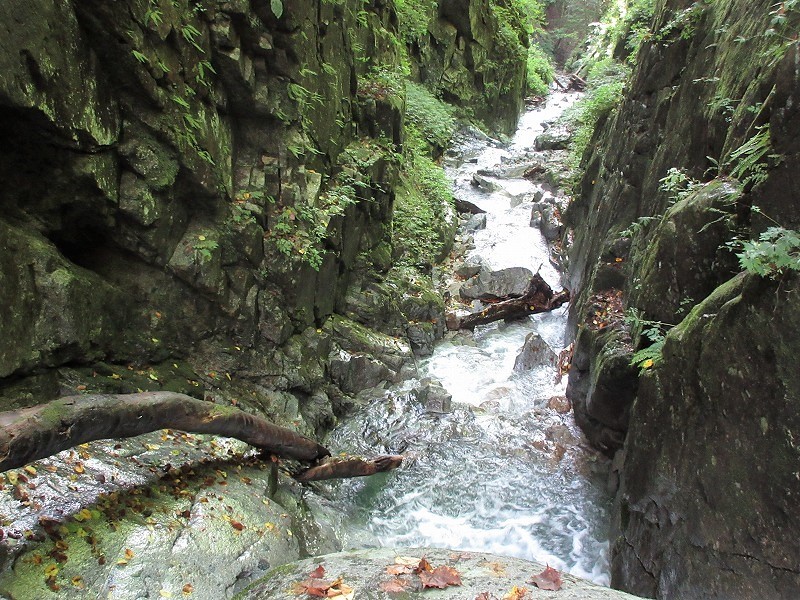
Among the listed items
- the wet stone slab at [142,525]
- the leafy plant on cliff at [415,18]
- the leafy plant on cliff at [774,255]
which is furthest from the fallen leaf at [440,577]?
the leafy plant on cliff at [415,18]

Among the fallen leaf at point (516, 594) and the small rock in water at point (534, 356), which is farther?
the small rock in water at point (534, 356)

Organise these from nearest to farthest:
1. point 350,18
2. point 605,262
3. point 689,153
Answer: point 689,153
point 605,262
point 350,18

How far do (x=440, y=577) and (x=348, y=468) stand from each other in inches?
140

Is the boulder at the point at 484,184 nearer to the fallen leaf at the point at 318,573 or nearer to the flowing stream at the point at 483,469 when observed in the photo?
the flowing stream at the point at 483,469

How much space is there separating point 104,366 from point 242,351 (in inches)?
78.5

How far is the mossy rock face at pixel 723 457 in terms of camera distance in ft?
11.7

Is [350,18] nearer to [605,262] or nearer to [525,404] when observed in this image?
[605,262]

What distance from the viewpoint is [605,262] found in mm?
8523

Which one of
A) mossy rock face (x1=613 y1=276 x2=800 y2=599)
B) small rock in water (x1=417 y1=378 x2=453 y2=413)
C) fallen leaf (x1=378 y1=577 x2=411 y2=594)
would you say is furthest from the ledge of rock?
small rock in water (x1=417 y1=378 x2=453 y2=413)

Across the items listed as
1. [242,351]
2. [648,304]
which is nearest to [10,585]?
[242,351]

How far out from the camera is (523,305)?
11953 millimetres

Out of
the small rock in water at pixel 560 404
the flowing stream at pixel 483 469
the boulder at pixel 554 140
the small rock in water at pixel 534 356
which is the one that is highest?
the boulder at pixel 554 140

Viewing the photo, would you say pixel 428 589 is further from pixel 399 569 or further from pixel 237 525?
pixel 237 525

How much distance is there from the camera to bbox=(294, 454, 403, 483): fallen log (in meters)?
6.28
